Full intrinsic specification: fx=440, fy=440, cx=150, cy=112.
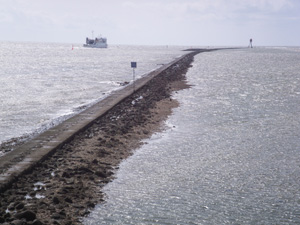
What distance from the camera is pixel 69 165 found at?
35.1 ft

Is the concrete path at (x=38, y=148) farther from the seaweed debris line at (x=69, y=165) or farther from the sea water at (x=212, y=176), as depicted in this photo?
the sea water at (x=212, y=176)

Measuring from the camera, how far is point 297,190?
9.41 m

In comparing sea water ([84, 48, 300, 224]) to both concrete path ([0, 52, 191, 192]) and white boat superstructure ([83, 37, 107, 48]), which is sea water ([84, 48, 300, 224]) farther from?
white boat superstructure ([83, 37, 107, 48])

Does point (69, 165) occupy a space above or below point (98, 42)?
above

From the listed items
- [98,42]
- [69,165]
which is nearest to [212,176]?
[69,165]

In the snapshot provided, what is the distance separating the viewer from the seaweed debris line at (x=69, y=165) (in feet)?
25.8

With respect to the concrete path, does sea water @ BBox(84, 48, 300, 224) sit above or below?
below

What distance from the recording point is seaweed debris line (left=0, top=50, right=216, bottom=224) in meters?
7.86

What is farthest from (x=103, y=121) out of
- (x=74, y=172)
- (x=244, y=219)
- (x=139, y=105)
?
(x=244, y=219)

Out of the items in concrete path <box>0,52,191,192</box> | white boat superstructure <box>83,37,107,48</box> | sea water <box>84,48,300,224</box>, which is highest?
concrete path <box>0,52,191,192</box>

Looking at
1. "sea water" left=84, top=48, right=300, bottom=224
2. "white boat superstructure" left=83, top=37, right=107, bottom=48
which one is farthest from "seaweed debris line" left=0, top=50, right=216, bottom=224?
"white boat superstructure" left=83, top=37, right=107, bottom=48

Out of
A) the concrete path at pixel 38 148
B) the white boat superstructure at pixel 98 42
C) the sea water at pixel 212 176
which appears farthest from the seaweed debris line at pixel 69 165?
the white boat superstructure at pixel 98 42

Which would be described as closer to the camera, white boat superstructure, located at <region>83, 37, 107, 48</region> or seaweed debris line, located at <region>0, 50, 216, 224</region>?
seaweed debris line, located at <region>0, 50, 216, 224</region>

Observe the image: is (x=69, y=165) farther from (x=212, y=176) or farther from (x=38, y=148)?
(x=212, y=176)
